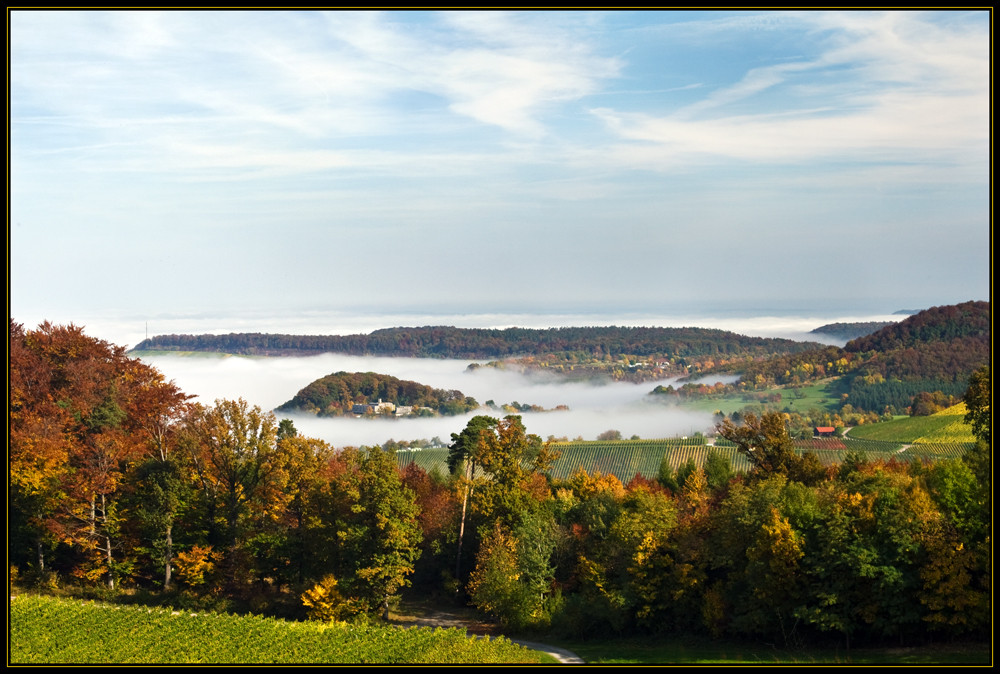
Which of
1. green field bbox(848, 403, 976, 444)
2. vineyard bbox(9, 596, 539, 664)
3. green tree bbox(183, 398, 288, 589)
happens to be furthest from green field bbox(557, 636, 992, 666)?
green field bbox(848, 403, 976, 444)

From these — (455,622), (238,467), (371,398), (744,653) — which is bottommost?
(455,622)

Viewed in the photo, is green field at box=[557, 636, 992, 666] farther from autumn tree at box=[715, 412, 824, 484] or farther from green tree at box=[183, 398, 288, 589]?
green tree at box=[183, 398, 288, 589]

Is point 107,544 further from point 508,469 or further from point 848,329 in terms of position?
point 848,329

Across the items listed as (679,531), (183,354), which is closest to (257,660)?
(679,531)

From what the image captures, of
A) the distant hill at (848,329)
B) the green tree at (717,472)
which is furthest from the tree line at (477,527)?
the distant hill at (848,329)

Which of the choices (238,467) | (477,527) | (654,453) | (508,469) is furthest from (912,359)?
(238,467)

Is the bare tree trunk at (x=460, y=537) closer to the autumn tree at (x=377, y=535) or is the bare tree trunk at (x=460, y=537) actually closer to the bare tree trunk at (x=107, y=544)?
the autumn tree at (x=377, y=535)
